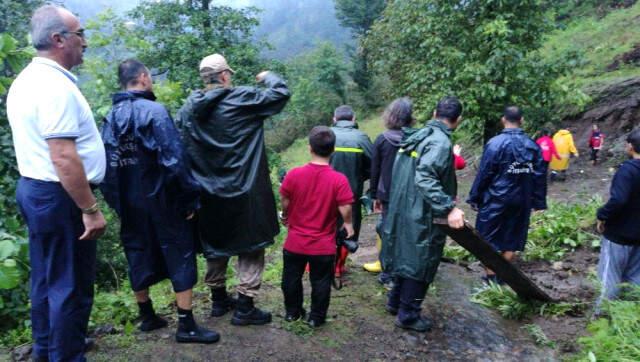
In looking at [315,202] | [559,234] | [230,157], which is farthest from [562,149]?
[230,157]

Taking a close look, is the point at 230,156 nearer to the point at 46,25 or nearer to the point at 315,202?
the point at 315,202

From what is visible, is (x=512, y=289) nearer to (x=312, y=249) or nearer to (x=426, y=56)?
(x=312, y=249)

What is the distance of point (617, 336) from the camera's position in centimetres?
375

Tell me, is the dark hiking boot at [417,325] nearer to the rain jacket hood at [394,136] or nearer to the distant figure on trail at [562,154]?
the rain jacket hood at [394,136]

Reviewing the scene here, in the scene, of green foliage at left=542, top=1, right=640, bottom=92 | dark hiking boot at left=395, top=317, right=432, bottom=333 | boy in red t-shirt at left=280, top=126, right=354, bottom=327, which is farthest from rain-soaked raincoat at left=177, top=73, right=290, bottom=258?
green foliage at left=542, top=1, right=640, bottom=92

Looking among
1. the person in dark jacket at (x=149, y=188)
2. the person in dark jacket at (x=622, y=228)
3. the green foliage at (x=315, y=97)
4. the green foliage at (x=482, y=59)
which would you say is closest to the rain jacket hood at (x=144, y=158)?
the person in dark jacket at (x=149, y=188)

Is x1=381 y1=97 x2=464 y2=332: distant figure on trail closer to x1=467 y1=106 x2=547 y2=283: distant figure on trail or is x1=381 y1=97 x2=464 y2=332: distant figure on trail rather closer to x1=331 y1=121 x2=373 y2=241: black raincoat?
x1=331 y1=121 x2=373 y2=241: black raincoat

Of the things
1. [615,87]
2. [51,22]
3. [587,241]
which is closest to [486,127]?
[587,241]

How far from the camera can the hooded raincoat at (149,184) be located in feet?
10.8

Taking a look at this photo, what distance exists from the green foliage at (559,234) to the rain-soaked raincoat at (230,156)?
463 centimetres

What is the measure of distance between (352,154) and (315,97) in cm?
3269

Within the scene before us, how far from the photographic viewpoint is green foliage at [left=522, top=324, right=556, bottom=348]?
425 cm

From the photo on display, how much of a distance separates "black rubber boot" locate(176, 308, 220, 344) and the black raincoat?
2008 millimetres

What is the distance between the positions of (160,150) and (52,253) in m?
0.93
